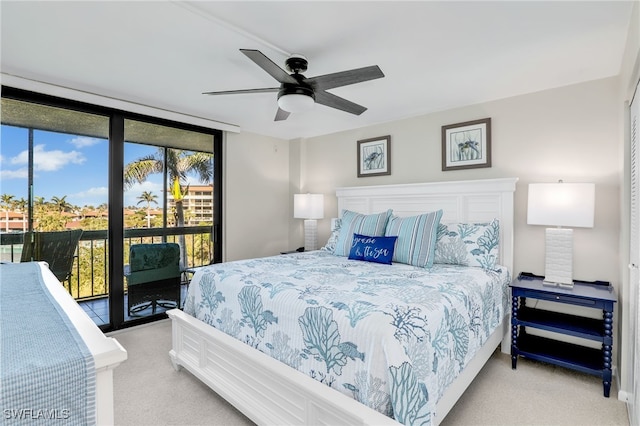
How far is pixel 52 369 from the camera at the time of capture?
0.65 meters

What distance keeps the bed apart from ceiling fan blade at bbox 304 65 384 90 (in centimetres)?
176

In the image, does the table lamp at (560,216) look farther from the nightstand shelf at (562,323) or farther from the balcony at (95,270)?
the balcony at (95,270)

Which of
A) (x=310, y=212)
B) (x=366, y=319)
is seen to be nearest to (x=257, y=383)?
(x=366, y=319)

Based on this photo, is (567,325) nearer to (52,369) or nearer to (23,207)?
(52,369)

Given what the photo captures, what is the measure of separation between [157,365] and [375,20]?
3039mm

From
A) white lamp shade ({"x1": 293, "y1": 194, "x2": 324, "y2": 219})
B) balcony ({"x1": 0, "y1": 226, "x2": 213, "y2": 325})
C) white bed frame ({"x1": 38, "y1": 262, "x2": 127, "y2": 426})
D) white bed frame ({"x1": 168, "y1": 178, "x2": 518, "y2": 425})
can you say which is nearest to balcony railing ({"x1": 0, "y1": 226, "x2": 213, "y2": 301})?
balcony ({"x1": 0, "y1": 226, "x2": 213, "y2": 325})

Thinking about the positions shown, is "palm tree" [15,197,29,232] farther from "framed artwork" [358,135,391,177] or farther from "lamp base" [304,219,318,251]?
"framed artwork" [358,135,391,177]

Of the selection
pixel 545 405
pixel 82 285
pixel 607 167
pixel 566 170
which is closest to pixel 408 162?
pixel 566 170

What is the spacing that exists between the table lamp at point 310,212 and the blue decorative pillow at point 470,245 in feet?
6.03

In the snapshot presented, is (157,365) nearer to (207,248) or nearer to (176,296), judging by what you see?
(176,296)

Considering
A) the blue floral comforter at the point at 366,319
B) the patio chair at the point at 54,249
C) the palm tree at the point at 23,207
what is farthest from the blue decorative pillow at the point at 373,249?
the palm tree at the point at 23,207

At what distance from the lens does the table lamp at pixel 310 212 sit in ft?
14.6

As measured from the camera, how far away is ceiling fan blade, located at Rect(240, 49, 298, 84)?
5.82 feet

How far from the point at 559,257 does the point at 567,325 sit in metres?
0.53
